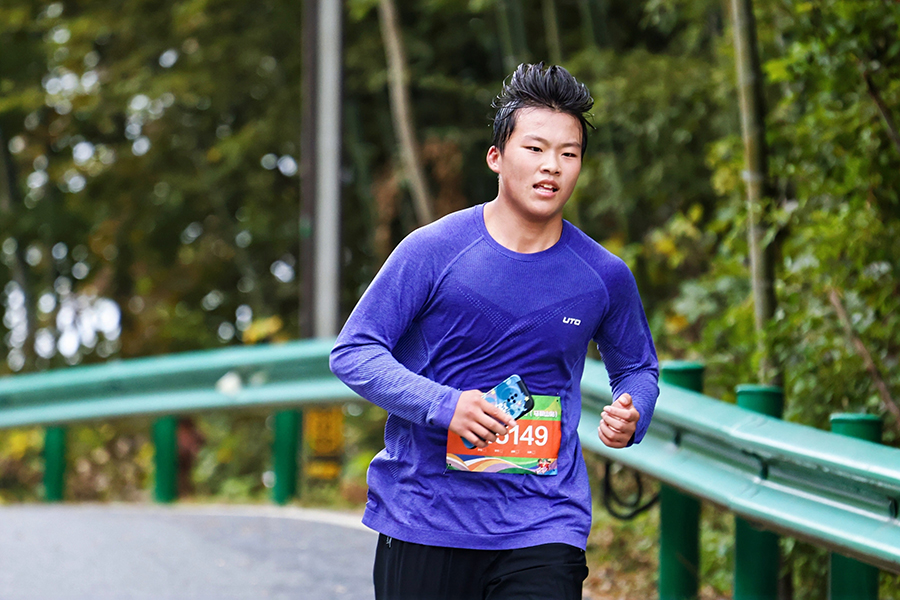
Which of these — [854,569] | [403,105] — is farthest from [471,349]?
[403,105]

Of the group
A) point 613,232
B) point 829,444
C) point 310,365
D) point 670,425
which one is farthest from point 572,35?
point 829,444

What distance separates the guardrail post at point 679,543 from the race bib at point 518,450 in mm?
1885

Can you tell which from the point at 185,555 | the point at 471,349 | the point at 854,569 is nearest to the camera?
the point at 471,349

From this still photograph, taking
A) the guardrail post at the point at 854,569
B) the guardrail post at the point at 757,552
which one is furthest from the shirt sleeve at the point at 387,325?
the guardrail post at the point at 757,552

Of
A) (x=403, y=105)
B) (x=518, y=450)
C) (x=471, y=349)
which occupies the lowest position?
(x=518, y=450)

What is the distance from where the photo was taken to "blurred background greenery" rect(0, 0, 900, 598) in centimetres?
520

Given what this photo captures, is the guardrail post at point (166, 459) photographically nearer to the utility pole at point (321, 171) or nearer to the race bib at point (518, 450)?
the utility pole at point (321, 171)

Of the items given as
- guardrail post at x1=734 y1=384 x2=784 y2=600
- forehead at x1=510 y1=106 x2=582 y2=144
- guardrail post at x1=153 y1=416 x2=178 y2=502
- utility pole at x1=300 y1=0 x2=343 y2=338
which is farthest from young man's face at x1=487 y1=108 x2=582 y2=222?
utility pole at x1=300 y1=0 x2=343 y2=338

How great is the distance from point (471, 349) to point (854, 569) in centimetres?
171

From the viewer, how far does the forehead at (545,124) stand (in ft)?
9.88

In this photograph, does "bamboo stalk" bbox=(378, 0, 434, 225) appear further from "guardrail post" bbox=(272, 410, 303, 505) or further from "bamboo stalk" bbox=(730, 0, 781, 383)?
"bamboo stalk" bbox=(730, 0, 781, 383)

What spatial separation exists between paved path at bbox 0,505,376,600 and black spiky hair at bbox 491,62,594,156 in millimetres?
2857

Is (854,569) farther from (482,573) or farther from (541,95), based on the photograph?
(541,95)

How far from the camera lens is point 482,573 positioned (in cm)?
302
